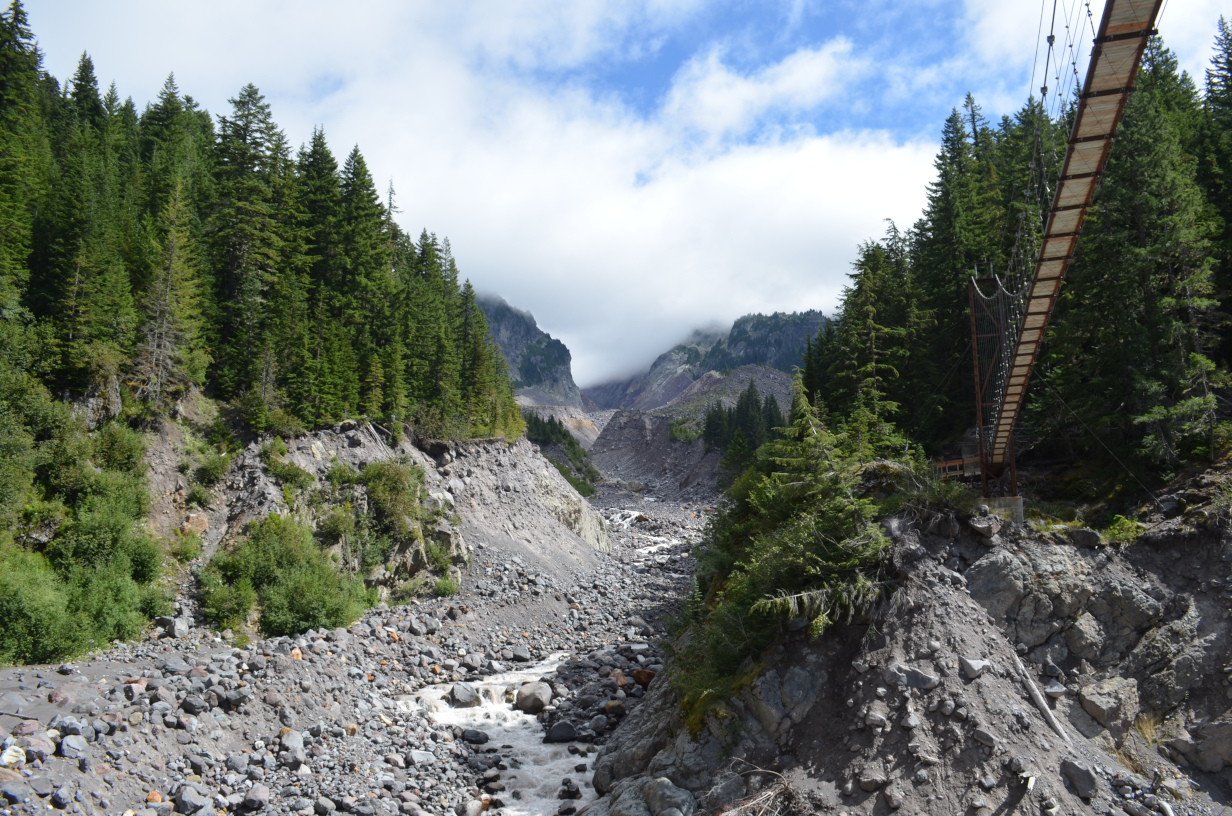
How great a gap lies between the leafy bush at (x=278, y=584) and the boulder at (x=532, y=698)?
7729 millimetres

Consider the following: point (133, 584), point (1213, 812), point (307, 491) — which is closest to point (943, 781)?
point (1213, 812)

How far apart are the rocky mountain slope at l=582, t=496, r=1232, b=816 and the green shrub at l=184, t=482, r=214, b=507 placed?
772 inches

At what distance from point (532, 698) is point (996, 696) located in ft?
48.0

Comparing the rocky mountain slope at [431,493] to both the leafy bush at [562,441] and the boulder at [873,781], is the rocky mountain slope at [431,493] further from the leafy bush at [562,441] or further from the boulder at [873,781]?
the leafy bush at [562,441]

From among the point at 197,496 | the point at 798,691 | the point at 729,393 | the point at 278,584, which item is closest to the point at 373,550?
the point at 278,584

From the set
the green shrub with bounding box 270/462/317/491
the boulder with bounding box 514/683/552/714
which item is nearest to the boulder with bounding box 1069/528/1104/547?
the boulder with bounding box 514/683/552/714

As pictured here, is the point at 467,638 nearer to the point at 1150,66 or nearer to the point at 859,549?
the point at 859,549

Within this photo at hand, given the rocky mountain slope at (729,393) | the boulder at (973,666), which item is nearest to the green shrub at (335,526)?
the boulder at (973,666)

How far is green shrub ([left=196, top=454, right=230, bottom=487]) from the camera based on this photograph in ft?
82.3

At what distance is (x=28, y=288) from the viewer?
24.8m

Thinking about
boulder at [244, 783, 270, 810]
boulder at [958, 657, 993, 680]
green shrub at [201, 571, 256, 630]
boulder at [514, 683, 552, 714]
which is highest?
green shrub at [201, 571, 256, 630]

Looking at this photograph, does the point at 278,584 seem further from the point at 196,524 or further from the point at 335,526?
the point at 335,526

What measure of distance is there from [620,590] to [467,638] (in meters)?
12.0

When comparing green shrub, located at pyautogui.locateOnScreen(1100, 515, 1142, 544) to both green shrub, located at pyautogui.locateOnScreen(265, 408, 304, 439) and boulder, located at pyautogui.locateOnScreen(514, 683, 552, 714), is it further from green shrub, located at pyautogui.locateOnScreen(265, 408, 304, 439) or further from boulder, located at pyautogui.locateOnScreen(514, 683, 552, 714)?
green shrub, located at pyautogui.locateOnScreen(265, 408, 304, 439)
